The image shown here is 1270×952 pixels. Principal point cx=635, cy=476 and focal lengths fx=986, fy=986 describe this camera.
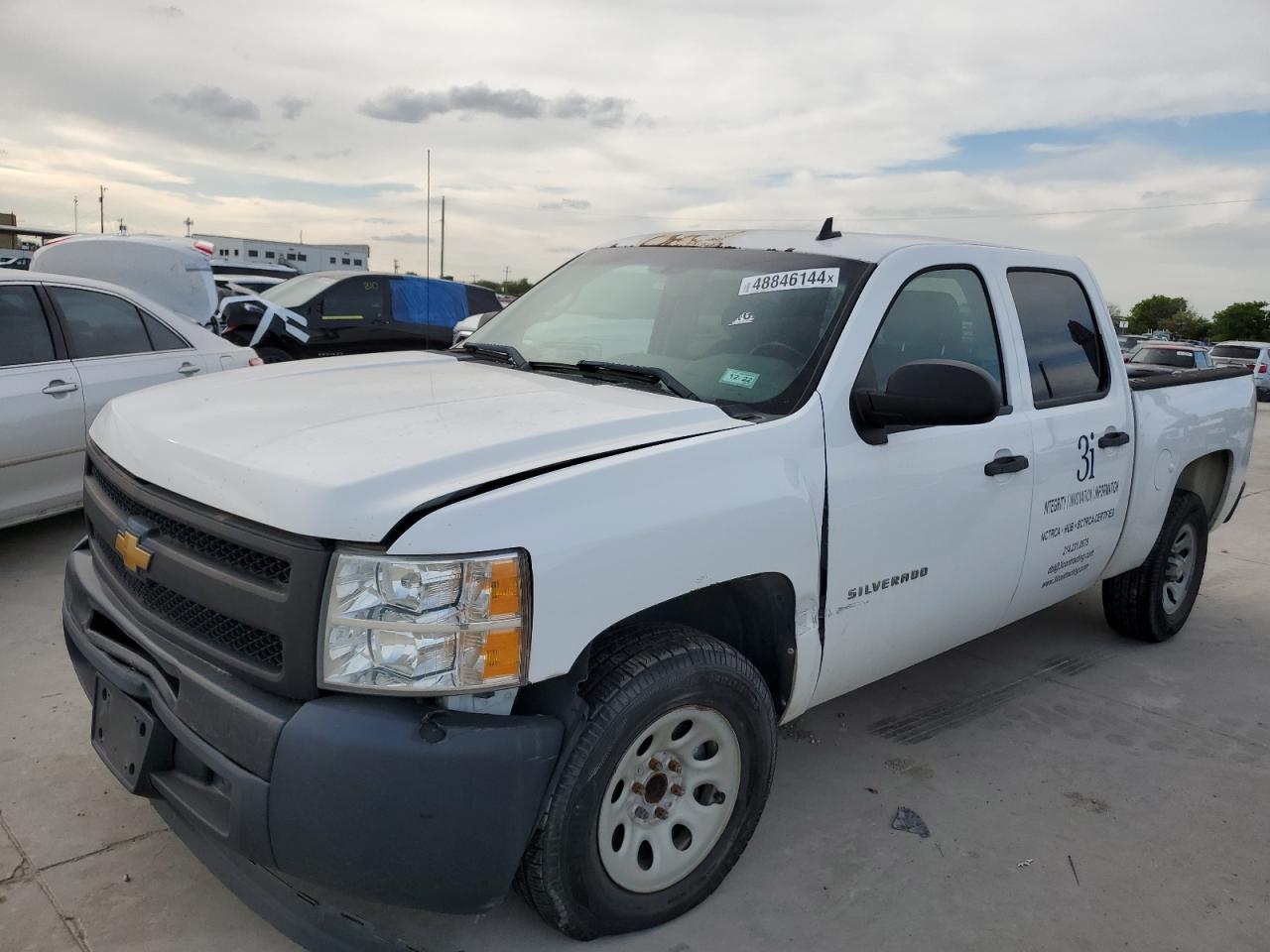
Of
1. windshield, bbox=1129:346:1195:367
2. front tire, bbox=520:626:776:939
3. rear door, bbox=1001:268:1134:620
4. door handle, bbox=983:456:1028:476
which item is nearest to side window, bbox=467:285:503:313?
rear door, bbox=1001:268:1134:620

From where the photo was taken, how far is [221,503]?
2150 millimetres

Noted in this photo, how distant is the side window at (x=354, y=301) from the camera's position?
11.3 metres

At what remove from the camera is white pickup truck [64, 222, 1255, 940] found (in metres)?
1.99

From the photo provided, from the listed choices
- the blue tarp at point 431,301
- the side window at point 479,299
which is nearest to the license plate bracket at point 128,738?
the blue tarp at point 431,301

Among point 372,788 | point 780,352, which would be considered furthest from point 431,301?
point 372,788

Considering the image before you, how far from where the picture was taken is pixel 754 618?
272cm

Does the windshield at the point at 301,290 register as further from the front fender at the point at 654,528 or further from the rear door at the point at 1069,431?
the front fender at the point at 654,528

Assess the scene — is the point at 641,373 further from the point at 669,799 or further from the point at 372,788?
the point at 372,788

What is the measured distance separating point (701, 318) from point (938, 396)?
0.86m

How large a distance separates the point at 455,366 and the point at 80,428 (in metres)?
3.27

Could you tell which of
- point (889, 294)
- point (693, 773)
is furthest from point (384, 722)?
point (889, 294)

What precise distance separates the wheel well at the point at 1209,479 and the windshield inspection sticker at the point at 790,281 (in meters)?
2.72

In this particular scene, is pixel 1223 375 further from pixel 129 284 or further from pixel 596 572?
pixel 129 284

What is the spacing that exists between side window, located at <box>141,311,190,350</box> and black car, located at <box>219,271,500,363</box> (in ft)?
14.5
